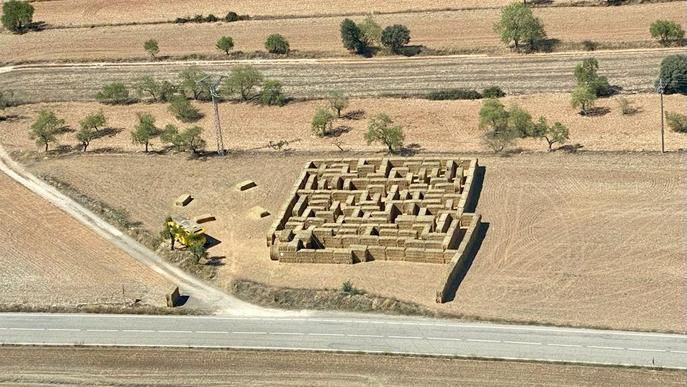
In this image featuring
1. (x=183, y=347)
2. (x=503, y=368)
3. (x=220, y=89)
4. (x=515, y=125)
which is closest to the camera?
(x=503, y=368)

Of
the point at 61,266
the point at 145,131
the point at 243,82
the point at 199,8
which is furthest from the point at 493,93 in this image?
the point at 199,8

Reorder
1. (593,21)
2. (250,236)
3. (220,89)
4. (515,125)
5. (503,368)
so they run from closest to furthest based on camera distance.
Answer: (503,368) → (250,236) → (515,125) → (220,89) → (593,21)

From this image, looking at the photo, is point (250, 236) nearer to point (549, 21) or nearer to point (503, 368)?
point (503, 368)

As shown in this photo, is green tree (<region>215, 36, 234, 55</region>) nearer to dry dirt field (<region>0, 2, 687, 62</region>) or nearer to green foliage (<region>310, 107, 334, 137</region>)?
dry dirt field (<region>0, 2, 687, 62</region>)

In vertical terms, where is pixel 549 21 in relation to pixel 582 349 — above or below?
above

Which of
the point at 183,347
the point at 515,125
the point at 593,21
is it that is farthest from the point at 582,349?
the point at 593,21

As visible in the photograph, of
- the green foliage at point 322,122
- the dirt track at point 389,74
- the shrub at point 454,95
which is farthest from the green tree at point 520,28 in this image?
the green foliage at point 322,122
